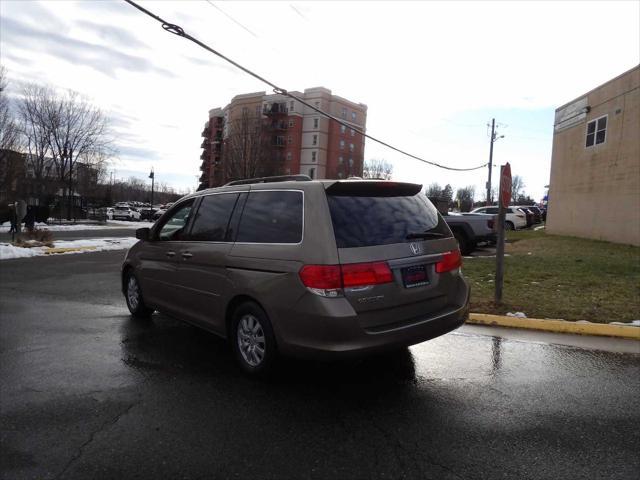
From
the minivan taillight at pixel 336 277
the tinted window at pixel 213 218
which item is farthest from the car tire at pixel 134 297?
the minivan taillight at pixel 336 277

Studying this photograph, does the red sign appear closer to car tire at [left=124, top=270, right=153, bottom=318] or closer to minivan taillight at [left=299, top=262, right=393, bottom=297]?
minivan taillight at [left=299, top=262, right=393, bottom=297]

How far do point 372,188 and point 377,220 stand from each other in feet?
1.06

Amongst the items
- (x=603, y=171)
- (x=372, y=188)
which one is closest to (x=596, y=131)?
(x=603, y=171)

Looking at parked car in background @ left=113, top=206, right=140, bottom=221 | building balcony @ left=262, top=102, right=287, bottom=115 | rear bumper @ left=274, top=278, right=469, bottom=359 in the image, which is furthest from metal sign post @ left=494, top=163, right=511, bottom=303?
building balcony @ left=262, top=102, right=287, bottom=115

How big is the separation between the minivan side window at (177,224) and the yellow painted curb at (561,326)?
4061mm

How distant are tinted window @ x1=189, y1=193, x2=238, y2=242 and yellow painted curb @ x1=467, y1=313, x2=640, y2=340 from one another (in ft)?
12.3

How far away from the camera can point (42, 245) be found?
602 inches

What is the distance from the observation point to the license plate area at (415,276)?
12.3 feet

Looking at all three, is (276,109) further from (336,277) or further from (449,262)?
(336,277)

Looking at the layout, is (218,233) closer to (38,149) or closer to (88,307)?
(88,307)

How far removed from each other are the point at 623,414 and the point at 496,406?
3.09 feet

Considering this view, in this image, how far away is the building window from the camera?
61.7 feet

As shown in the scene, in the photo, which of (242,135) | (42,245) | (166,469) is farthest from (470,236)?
(242,135)

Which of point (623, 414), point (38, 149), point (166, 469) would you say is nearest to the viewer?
point (166, 469)
